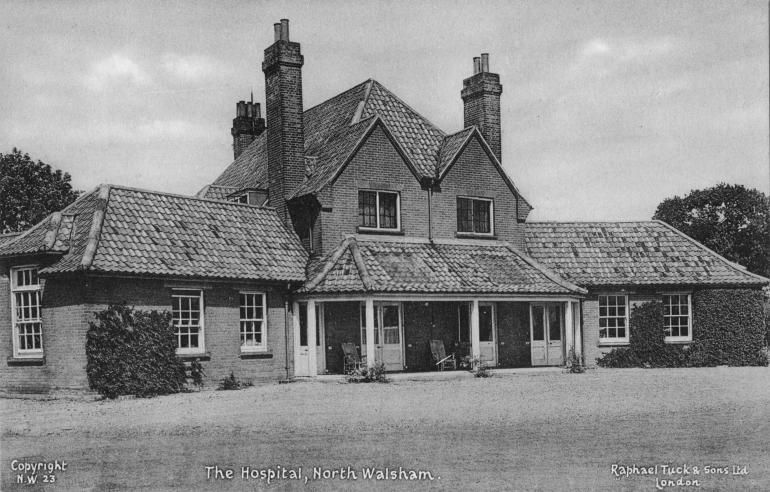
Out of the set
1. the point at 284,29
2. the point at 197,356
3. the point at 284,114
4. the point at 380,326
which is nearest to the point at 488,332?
the point at 380,326

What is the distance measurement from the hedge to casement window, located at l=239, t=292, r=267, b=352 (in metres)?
12.5

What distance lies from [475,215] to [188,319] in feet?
37.9

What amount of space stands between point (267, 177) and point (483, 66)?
9128 millimetres

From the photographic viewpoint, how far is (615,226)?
112 ft

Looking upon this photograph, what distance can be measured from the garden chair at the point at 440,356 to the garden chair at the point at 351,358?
2.64m

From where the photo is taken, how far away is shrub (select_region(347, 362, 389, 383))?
81.6 ft

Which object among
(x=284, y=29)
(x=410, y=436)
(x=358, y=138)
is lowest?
(x=410, y=436)

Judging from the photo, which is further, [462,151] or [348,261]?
[462,151]

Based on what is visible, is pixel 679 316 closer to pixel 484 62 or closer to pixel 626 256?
pixel 626 256

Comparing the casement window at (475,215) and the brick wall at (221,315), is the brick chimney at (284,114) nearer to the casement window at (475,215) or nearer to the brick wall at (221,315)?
the brick wall at (221,315)

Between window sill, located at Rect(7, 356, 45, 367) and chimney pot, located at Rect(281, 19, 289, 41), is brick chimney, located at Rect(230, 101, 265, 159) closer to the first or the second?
chimney pot, located at Rect(281, 19, 289, 41)

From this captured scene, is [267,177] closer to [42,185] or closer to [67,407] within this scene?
[67,407]

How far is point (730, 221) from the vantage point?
66438mm

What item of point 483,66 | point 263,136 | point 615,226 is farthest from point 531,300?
point 263,136
